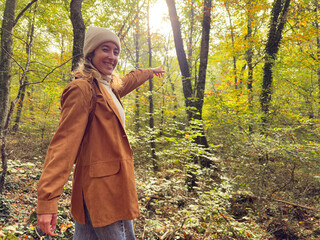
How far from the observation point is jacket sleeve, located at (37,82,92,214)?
1.11 m

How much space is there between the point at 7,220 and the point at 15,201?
776 millimetres

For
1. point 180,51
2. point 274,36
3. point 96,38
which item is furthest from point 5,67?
point 274,36

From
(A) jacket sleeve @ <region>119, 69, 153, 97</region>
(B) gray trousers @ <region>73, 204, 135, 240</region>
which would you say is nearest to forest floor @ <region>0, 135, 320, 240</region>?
(B) gray trousers @ <region>73, 204, 135, 240</region>

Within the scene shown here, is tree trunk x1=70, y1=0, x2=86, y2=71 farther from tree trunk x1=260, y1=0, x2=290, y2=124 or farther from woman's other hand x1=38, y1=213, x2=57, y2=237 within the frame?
tree trunk x1=260, y1=0, x2=290, y2=124

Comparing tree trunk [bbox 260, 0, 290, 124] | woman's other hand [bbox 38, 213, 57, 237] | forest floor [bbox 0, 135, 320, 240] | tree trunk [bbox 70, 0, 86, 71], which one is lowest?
forest floor [bbox 0, 135, 320, 240]

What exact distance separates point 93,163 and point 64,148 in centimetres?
23

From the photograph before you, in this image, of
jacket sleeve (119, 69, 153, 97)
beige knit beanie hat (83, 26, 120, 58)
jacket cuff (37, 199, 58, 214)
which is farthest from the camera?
jacket sleeve (119, 69, 153, 97)

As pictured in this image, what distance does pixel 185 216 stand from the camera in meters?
3.85

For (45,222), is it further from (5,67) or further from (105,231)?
(5,67)

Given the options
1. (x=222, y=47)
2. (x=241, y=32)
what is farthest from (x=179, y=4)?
(x=241, y=32)

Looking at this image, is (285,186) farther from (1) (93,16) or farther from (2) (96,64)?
(1) (93,16)

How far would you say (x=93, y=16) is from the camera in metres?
10.0

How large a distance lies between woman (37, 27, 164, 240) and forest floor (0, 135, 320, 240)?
6.52 ft

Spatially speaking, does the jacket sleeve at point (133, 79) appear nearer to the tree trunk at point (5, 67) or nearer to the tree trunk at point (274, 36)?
the tree trunk at point (5, 67)
